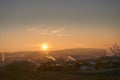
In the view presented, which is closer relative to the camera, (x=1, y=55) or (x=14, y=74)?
(x=14, y=74)

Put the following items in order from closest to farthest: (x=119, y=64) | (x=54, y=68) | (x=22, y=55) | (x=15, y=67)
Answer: (x=15, y=67)
(x=54, y=68)
(x=119, y=64)
(x=22, y=55)

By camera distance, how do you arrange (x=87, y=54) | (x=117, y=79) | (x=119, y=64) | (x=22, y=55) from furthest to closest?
→ (x=87, y=54), (x=22, y=55), (x=119, y=64), (x=117, y=79)

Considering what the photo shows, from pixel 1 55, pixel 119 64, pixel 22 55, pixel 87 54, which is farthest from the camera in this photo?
pixel 87 54

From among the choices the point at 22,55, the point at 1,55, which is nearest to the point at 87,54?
the point at 22,55

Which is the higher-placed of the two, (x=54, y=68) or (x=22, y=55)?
(x=22, y=55)

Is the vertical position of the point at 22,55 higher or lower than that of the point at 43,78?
higher

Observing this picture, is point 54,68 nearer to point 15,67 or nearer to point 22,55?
point 15,67

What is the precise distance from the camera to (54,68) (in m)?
42.7

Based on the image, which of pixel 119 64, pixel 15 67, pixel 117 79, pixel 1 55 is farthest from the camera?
pixel 1 55

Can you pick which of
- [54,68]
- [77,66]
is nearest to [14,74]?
[54,68]

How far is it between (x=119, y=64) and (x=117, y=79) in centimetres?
2182

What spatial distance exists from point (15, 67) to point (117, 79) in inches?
726

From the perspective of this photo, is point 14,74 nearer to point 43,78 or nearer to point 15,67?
point 43,78

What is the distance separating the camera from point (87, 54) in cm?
15288
